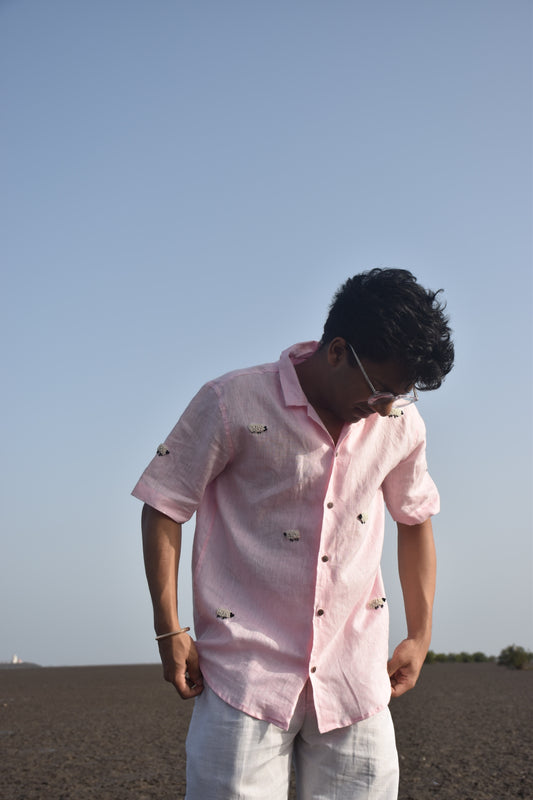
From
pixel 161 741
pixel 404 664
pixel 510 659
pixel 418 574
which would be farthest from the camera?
pixel 510 659

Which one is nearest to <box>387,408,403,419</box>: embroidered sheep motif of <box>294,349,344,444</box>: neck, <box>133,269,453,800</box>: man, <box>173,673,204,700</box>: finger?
<box>133,269,453,800</box>: man

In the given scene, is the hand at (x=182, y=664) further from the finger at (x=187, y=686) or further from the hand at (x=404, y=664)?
the hand at (x=404, y=664)

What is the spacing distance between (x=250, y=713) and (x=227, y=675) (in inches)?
4.4

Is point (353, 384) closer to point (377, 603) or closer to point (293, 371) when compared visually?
point (293, 371)

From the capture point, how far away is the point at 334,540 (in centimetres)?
232

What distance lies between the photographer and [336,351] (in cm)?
243

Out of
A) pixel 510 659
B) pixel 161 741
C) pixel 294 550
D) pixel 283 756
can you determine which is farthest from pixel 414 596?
pixel 510 659

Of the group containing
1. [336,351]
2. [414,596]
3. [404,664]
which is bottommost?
[404,664]

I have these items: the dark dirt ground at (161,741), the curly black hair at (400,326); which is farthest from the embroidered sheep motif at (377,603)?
the dark dirt ground at (161,741)

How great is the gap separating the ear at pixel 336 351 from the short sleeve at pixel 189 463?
0.34m

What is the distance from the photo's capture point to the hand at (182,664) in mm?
2223

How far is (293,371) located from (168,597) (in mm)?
718

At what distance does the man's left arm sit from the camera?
256 centimetres

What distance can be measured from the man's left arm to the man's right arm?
644mm
